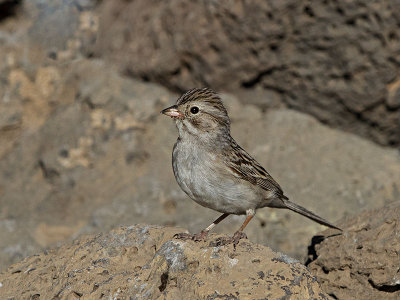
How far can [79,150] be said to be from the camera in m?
10.5

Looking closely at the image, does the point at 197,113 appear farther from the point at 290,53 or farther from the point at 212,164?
the point at 290,53

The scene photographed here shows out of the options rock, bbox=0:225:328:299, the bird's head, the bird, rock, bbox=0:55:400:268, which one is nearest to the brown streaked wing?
the bird

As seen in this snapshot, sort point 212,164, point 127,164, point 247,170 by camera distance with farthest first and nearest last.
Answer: point 127,164, point 247,170, point 212,164

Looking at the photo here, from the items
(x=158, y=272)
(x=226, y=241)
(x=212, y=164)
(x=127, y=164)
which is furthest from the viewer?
(x=127, y=164)

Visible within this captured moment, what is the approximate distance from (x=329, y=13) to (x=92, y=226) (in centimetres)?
486

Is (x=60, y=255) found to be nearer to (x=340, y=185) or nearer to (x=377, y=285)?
(x=377, y=285)

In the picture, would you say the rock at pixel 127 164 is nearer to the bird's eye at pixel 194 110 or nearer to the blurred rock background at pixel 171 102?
the blurred rock background at pixel 171 102

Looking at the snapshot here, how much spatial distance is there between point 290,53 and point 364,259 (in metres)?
5.00

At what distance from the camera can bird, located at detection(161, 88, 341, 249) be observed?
20.6 feet

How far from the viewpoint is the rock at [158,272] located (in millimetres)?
4738

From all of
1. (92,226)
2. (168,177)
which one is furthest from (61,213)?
(168,177)

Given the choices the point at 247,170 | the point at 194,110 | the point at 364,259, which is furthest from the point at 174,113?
the point at 364,259

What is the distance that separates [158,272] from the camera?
492 centimetres

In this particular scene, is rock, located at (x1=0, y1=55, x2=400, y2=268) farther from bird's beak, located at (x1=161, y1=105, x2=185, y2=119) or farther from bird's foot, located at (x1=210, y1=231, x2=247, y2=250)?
bird's foot, located at (x1=210, y1=231, x2=247, y2=250)
